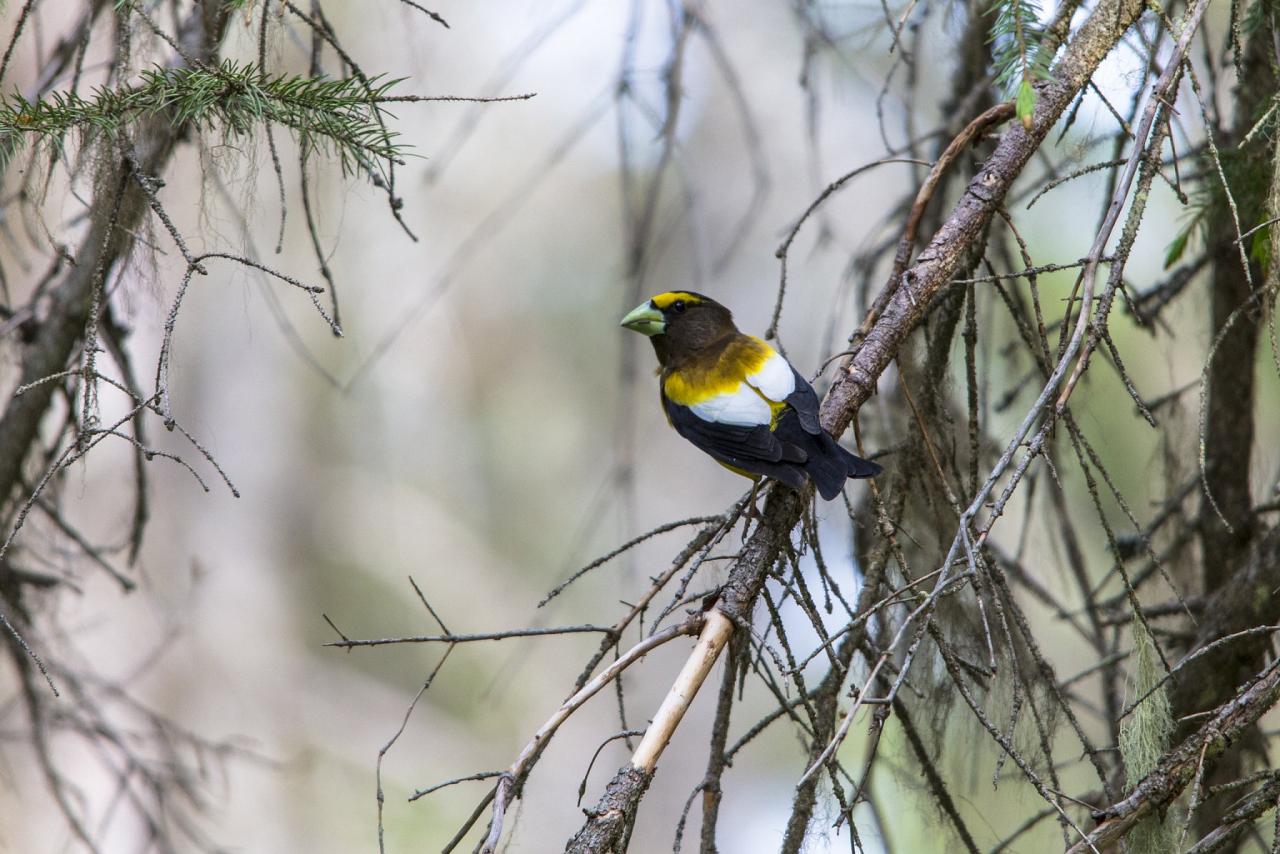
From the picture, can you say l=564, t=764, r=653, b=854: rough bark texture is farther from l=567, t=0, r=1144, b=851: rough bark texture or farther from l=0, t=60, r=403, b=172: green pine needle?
l=0, t=60, r=403, b=172: green pine needle

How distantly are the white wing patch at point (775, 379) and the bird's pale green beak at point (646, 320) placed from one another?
43 centimetres

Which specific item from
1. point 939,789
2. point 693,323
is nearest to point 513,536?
point 693,323

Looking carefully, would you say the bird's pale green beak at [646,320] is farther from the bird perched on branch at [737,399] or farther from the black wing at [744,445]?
the black wing at [744,445]

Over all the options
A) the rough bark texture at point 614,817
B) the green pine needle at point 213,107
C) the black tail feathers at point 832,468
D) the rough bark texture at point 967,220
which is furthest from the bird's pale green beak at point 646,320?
the rough bark texture at point 614,817

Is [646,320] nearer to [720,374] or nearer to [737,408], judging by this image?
[720,374]

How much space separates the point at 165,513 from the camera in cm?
682

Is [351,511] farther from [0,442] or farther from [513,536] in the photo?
[0,442]

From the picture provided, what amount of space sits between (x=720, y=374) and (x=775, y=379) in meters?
0.25

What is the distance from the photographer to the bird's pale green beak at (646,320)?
3319 mm

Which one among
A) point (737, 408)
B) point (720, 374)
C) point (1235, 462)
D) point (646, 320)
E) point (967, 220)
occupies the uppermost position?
point (646, 320)

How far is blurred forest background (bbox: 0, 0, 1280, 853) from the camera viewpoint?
199cm

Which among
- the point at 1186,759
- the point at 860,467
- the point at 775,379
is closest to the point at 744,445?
the point at 775,379

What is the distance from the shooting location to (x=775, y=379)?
9.79 feet

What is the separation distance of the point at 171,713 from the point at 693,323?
474cm
